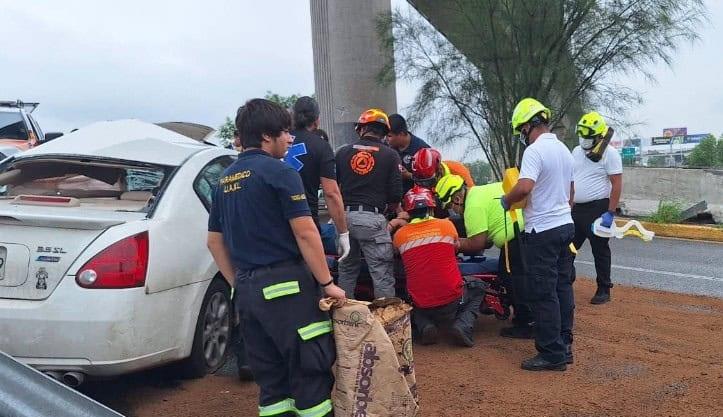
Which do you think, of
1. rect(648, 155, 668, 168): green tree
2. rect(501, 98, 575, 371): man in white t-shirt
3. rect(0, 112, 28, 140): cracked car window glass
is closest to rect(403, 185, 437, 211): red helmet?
rect(501, 98, 575, 371): man in white t-shirt

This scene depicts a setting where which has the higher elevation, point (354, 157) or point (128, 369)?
point (354, 157)

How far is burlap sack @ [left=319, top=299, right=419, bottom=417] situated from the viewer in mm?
3176

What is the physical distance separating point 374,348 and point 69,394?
1407 millimetres

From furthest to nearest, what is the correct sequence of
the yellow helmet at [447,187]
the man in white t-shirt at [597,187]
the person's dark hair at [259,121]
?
the man in white t-shirt at [597,187] → the yellow helmet at [447,187] → the person's dark hair at [259,121]

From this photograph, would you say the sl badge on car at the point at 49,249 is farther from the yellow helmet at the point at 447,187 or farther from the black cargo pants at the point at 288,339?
the yellow helmet at the point at 447,187

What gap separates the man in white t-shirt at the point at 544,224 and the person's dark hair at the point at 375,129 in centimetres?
109

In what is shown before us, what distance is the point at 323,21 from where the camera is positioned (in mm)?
16891

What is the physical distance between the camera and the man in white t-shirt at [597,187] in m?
6.60

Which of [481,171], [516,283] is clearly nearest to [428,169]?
[516,283]

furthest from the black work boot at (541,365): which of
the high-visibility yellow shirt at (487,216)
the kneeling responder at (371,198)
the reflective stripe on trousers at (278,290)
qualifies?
the reflective stripe on trousers at (278,290)

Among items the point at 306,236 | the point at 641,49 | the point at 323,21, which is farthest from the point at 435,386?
the point at 323,21

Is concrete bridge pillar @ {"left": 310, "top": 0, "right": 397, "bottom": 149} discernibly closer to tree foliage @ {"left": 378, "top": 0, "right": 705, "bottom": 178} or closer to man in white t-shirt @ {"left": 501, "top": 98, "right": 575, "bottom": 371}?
tree foliage @ {"left": 378, "top": 0, "right": 705, "bottom": 178}

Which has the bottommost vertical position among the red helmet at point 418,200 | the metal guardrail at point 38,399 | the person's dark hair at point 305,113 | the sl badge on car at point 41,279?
the metal guardrail at point 38,399

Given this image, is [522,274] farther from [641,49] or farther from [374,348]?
[641,49]
